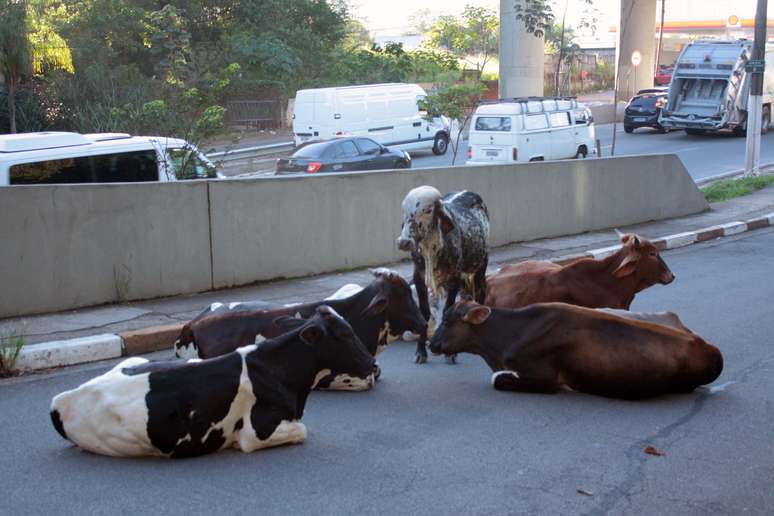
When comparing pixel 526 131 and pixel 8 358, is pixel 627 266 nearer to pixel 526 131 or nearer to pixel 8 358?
pixel 8 358

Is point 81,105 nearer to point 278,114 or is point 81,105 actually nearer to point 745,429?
point 278,114

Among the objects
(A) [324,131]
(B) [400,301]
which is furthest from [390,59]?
(B) [400,301]

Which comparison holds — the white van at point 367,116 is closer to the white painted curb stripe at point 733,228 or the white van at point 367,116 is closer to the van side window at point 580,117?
the van side window at point 580,117

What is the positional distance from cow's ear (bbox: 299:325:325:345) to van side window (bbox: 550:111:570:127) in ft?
77.1

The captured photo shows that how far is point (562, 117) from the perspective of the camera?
29.3m

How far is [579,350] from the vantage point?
296 inches

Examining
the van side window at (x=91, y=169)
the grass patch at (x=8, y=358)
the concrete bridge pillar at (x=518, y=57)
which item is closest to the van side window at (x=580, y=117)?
the concrete bridge pillar at (x=518, y=57)

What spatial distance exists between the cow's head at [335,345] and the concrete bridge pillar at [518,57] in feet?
111

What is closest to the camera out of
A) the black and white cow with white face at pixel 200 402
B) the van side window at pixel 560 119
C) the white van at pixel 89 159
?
the black and white cow with white face at pixel 200 402

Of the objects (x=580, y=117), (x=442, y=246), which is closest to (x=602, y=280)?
(x=442, y=246)

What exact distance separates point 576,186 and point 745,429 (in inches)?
396

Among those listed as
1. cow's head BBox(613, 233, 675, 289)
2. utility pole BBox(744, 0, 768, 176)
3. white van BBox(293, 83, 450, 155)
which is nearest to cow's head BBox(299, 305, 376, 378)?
cow's head BBox(613, 233, 675, 289)

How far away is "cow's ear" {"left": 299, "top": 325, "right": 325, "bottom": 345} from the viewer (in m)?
6.45

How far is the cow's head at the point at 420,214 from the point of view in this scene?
8.49 m
